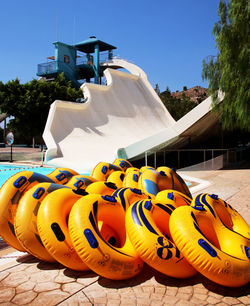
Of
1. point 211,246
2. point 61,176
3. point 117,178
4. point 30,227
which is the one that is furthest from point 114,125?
point 211,246

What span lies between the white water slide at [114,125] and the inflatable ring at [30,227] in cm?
1183

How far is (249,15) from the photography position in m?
12.2

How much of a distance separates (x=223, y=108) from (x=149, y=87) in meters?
20.6

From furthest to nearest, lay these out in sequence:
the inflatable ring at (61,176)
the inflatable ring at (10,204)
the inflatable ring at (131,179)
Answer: the inflatable ring at (131,179) < the inflatable ring at (61,176) < the inflatable ring at (10,204)

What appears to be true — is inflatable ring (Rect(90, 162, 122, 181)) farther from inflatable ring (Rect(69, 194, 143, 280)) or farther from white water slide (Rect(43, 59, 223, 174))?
white water slide (Rect(43, 59, 223, 174))

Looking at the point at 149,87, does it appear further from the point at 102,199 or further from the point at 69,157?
the point at 102,199

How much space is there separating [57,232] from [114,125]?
74.0ft

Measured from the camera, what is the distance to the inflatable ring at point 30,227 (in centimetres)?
392

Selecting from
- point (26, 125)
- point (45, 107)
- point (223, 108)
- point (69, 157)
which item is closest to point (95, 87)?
point (45, 107)

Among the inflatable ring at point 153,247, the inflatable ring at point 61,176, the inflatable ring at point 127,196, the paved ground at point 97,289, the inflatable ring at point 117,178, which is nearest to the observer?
the paved ground at point 97,289

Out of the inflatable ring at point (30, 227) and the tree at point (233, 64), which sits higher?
the tree at point (233, 64)

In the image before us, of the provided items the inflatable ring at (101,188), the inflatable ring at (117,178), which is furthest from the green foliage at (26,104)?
the inflatable ring at (101,188)

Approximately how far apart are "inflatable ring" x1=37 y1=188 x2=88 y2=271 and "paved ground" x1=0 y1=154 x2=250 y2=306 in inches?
10.2

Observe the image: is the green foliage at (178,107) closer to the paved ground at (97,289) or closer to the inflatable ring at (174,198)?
the inflatable ring at (174,198)
